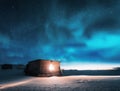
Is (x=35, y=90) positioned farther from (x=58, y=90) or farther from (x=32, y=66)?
(x=32, y=66)

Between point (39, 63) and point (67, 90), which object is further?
point (39, 63)

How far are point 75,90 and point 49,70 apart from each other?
2785 cm

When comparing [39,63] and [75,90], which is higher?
[39,63]

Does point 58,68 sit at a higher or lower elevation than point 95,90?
higher

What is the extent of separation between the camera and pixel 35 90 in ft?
72.9

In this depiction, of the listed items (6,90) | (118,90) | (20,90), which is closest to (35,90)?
(20,90)

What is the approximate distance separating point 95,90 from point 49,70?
2820 centimetres

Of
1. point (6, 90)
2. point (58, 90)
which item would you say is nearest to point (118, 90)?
point (58, 90)

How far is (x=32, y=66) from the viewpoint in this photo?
168 feet

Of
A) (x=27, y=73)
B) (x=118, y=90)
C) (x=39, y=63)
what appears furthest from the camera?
(x=27, y=73)

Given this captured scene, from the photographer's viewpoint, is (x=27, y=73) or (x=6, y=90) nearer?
(x=6, y=90)

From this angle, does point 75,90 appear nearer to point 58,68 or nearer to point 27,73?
point 58,68

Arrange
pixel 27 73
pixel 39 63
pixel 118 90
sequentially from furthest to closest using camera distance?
pixel 27 73 → pixel 39 63 → pixel 118 90

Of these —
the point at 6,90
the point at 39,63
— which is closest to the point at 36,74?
the point at 39,63
